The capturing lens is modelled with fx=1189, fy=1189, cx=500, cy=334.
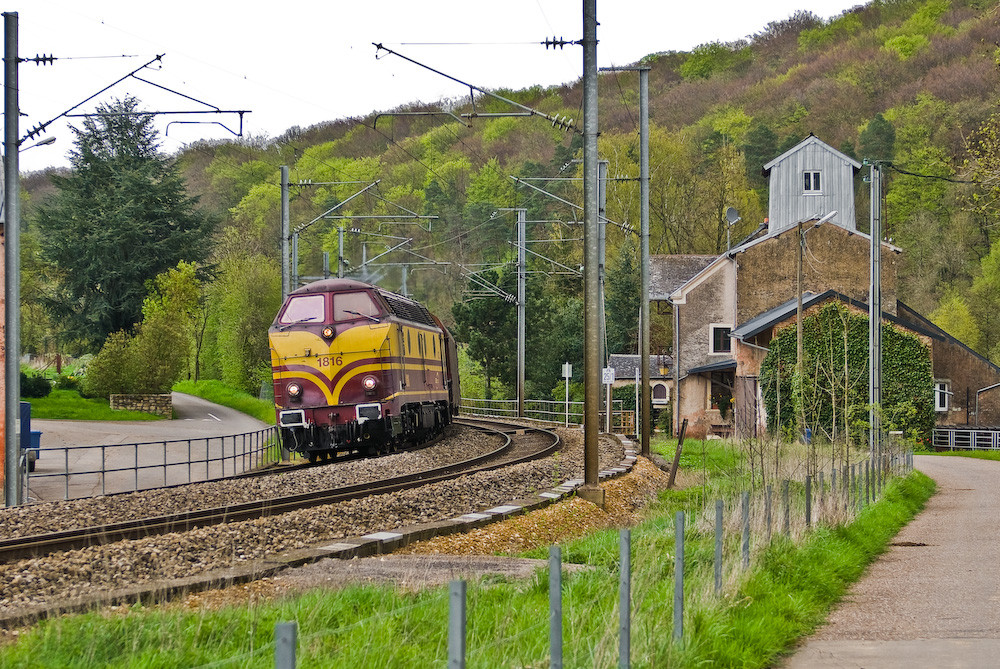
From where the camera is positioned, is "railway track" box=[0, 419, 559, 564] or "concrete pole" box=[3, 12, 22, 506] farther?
"concrete pole" box=[3, 12, 22, 506]

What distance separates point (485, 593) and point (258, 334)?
5971 cm

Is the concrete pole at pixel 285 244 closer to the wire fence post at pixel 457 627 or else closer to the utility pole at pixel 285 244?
the utility pole at pixel 285 244

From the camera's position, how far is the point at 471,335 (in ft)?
211

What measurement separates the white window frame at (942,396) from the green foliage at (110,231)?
40.0m

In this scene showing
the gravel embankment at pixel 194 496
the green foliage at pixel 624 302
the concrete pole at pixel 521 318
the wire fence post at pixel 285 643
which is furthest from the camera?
the green foliage at pixel 624 302

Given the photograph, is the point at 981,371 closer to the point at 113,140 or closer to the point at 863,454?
the point at 863,454

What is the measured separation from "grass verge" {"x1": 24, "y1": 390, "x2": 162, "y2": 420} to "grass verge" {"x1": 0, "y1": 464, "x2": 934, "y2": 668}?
40.7 meters

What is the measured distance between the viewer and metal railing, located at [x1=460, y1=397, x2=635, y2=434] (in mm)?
46731

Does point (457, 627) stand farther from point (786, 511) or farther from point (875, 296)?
point (875, 296)

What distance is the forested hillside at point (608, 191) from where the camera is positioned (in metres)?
68.2

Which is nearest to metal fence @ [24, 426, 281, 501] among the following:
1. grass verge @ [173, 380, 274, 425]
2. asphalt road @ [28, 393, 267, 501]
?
asphalt road @ [28, 393, 267, 501]

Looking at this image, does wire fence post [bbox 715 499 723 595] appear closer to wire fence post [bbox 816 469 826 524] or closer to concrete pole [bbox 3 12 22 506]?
wire fence post [bbox 816 469 826 524]

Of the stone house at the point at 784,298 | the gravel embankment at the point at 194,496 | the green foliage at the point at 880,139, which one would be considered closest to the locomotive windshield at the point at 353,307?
the gravel embankment at the point at 194,496

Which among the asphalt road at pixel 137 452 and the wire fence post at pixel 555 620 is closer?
the wire fence post at pixel 555 620
